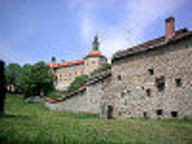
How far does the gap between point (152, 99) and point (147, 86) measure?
55.7 inches

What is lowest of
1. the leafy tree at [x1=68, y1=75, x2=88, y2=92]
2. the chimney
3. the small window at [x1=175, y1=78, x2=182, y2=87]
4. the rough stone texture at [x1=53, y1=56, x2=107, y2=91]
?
the small window at [x1=175, y1=78, x2=182, y2=87]

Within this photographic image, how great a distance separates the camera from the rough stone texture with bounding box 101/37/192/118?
17.1m

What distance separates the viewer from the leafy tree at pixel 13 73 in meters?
68.1

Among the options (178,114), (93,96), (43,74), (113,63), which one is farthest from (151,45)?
(43,74)

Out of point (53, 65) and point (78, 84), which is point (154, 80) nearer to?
point (78, 84)

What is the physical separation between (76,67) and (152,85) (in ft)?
175

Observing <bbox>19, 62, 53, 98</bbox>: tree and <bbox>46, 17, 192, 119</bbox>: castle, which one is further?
<bbox>19, 62, 53, 98</bbox>: tree

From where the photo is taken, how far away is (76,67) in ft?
233

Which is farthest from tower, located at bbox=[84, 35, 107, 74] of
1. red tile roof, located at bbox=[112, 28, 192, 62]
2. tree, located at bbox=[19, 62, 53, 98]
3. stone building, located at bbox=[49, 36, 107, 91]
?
red tile roof, located at bbox=[112, 28, 192, 62]

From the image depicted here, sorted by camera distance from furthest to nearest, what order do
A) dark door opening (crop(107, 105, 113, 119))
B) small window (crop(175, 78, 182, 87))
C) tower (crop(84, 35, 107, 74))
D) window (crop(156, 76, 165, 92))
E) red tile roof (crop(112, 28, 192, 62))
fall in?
tower (crop(84, 35, 107, 74))
dark door opening (crop(107, 105, 113, 119))
window (crop(156, 76, 165, 92))
red tile roof (crop(112, 28, 192, 62))
small window (crop(175, 78, 182, 87))

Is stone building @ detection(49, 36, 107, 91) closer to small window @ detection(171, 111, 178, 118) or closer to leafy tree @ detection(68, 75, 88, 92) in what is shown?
leafy tree @ detection(68, 75, 88, 92)

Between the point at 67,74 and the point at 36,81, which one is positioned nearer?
the point at 36,81

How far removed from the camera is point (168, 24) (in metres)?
19.9

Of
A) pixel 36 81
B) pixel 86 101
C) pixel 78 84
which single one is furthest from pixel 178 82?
pixel 36 81
